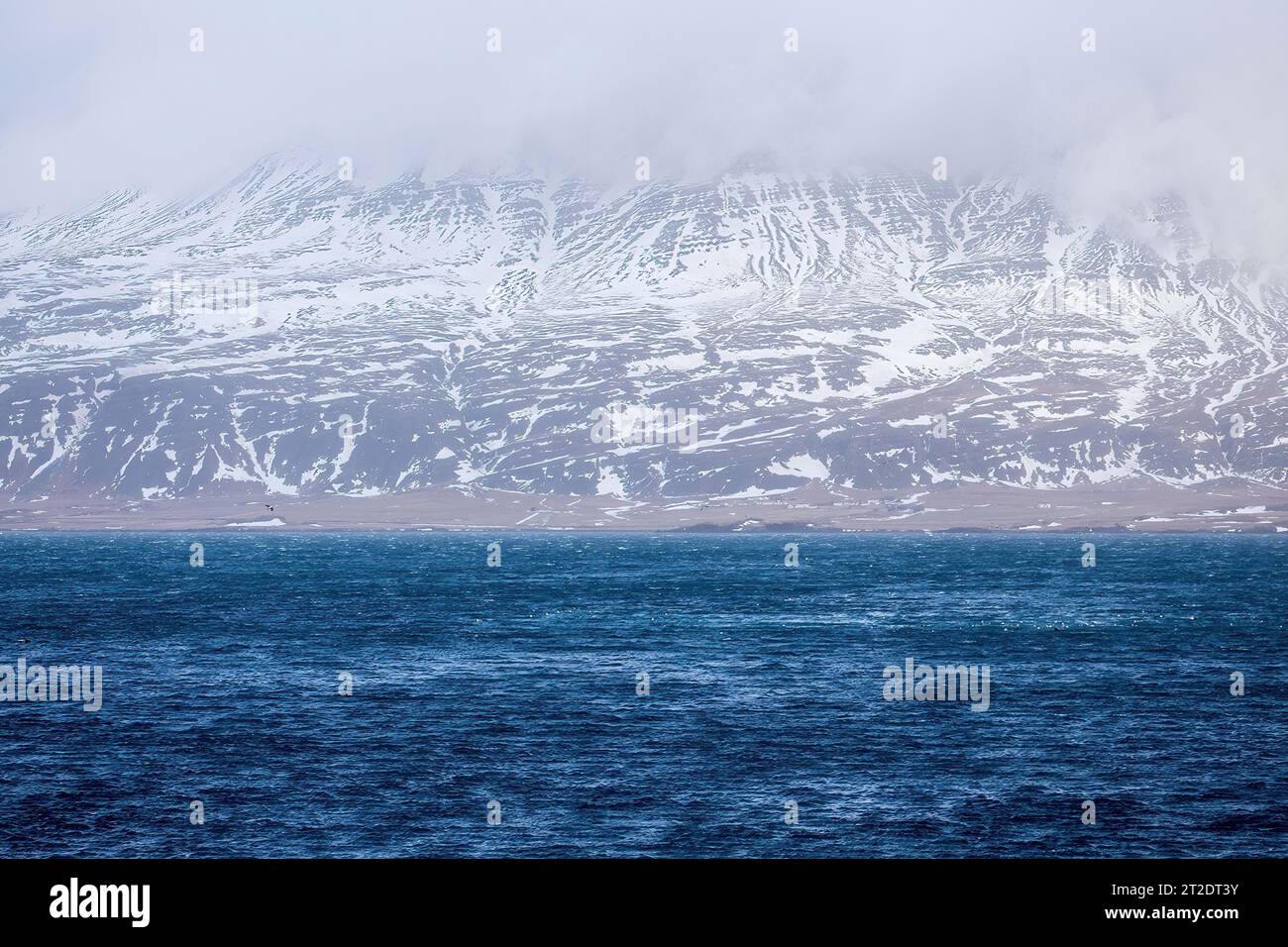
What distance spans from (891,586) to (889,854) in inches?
5462

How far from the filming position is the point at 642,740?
71.0 metres

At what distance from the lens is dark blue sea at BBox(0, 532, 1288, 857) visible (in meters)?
53.0

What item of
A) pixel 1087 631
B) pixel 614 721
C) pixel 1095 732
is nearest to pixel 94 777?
pixel 614 721

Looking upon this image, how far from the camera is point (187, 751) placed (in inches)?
2689

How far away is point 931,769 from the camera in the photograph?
64.4 m

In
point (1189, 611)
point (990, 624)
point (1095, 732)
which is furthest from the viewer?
point (1189, 611)

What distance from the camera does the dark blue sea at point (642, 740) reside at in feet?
174

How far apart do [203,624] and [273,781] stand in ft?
244

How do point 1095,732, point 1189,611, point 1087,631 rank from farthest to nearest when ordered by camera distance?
point 1189,611 → point 1087,631 → point 1095,732

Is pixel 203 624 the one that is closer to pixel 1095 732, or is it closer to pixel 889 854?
pixel 1095 732
